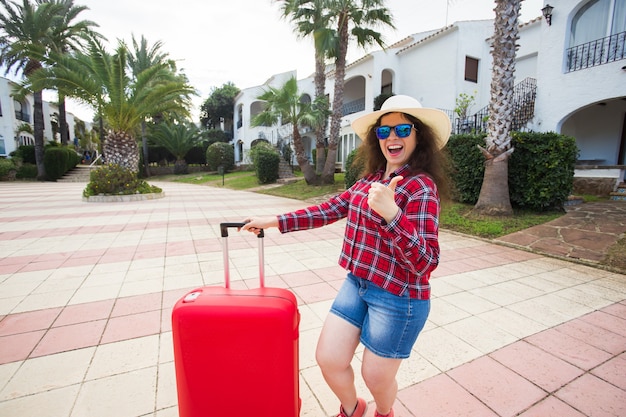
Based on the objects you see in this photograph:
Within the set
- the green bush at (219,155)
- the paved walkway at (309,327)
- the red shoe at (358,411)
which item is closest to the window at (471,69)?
the paved walkway at (309,327)

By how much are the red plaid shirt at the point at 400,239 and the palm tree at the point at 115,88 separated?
40.3 ft

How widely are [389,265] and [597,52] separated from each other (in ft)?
42.6

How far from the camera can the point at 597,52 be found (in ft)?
32.1

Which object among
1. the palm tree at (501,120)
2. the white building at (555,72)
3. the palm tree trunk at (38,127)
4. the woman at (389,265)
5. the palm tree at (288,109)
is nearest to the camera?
the woman at (389,265)

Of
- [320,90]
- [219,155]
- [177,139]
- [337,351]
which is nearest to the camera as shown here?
[337,351]

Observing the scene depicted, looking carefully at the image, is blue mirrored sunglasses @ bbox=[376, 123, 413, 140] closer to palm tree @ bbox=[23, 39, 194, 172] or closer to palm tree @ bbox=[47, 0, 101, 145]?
palm tree @ bbox=[23, 39, 194, 172]

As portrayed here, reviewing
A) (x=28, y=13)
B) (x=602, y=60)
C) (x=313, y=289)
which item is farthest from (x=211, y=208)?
(x=28, y=13)

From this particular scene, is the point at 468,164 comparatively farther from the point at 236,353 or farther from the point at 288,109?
the point at 236,353

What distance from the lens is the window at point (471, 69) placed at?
15.3 metres

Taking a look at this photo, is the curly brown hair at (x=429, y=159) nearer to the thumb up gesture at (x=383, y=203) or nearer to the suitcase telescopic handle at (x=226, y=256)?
the thumb up gesture at (x=383, y=203)

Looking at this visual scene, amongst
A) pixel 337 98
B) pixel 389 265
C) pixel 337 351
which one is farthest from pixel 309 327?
pixel 337 98

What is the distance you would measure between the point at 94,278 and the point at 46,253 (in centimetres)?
175

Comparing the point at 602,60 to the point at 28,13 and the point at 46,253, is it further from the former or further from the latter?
the point at 28,13

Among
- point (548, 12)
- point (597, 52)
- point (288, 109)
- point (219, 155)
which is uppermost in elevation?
point (548, 12)
